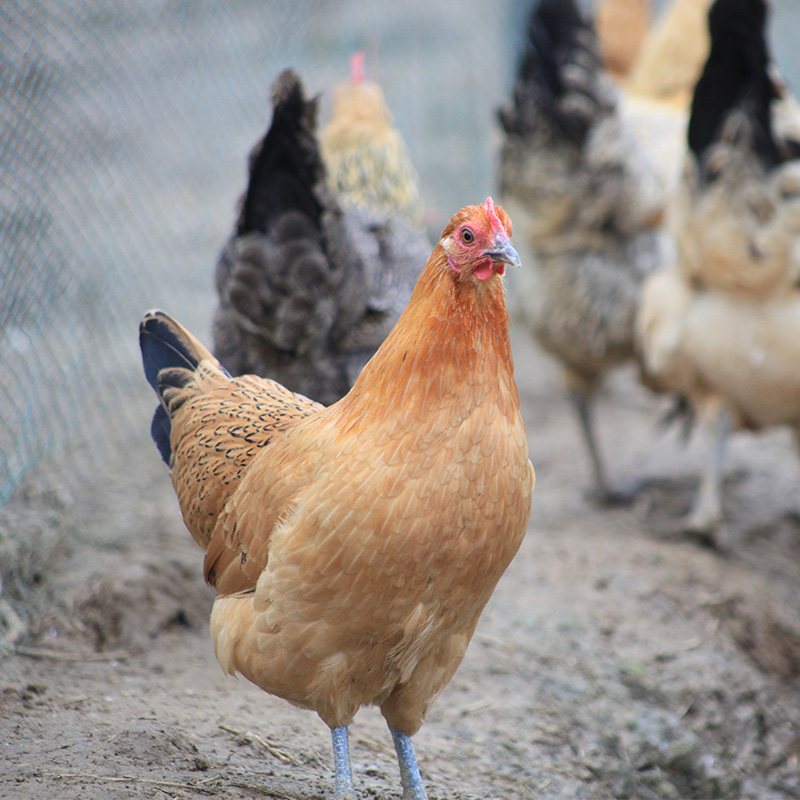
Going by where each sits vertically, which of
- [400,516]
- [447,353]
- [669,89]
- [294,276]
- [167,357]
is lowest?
[400,516]

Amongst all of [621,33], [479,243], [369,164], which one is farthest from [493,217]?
[621,33]

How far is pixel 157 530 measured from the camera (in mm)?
3873

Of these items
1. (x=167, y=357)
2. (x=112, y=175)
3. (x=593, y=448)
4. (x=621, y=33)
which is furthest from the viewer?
(x=621, y=33)

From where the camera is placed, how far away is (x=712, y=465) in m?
4.26

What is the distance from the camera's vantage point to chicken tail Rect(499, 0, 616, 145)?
15.5ft

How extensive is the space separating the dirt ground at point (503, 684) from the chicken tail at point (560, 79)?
2357 mm

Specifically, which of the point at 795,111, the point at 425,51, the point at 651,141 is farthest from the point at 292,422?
the point at 425,51

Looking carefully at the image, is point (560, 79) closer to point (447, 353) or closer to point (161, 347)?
point (161, 347)

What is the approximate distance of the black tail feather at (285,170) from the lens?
3.00 m

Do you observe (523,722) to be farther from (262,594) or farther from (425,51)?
(425,51)

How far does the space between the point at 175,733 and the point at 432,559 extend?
1.10 m

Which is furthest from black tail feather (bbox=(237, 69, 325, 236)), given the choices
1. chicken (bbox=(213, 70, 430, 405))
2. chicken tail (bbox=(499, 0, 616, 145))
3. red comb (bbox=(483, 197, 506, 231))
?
chicken tail (bbox=(499, 0, 616, 145))

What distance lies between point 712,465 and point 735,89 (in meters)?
1.88

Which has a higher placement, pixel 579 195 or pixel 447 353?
pixel 579 195
